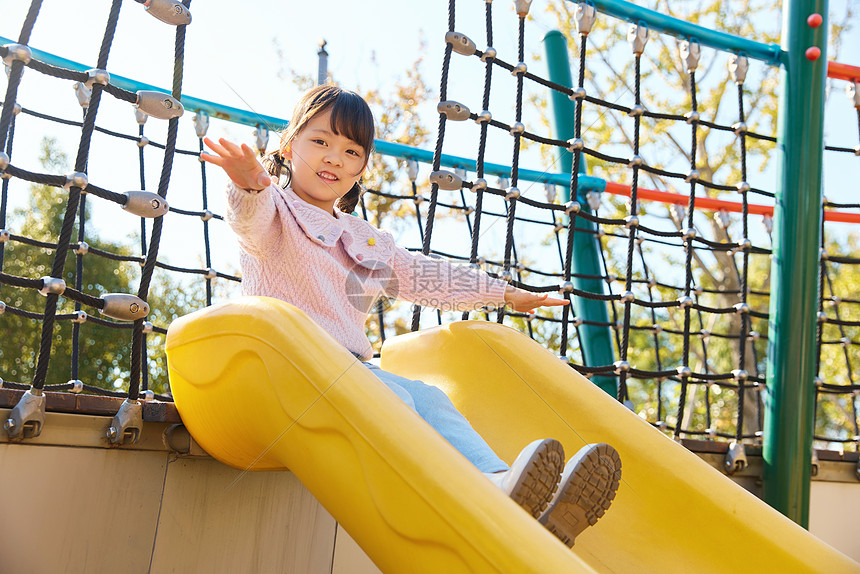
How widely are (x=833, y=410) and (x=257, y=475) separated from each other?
13.1m

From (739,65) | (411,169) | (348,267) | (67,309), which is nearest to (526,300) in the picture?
(348,267)

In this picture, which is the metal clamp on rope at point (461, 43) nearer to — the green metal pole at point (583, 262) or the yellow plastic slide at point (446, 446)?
the green metal pole at point (583, 262)

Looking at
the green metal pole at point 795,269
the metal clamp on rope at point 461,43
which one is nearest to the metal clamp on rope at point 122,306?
the metal clamp on rope at point 461,43

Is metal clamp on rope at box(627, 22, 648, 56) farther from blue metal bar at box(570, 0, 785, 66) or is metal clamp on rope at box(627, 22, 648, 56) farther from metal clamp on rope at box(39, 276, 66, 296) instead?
metal clamp on rope at box(39, 276, 66, 296)

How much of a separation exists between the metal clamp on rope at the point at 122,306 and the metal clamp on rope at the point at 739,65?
2.13 m

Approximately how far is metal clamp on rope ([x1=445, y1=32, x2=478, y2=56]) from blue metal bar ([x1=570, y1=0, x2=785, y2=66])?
494 millimetres

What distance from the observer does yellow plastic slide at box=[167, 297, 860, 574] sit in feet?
2.78

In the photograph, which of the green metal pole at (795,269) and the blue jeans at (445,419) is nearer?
the blue jeans at (445,419)

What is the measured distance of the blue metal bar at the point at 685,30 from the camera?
234 cm

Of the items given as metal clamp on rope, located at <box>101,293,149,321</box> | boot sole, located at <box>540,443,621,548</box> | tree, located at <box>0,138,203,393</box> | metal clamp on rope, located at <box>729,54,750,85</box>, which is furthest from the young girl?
tree, located at <box>0,138,203,393</box>

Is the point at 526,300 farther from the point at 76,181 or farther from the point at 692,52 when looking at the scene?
the point at 692,52

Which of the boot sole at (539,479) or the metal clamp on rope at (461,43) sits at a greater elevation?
the metal clamp on rope at (461,43)

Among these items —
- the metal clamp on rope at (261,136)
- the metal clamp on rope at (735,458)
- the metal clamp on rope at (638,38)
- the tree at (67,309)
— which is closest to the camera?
the metal clamp on rope at (735,458)

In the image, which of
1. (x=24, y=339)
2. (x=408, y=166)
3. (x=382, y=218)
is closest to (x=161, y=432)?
(x=408, y=166)
